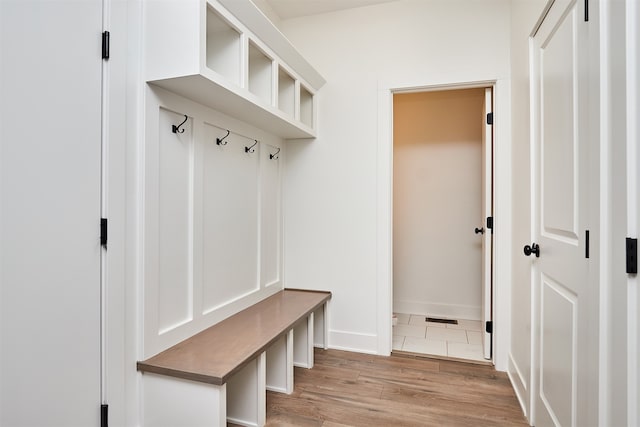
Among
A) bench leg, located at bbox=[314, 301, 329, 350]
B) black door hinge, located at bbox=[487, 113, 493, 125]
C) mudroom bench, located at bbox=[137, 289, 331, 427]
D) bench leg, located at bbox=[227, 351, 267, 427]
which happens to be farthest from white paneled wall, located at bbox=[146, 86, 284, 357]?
black door hinge, located at bbox=[487, 113, 493, 125]

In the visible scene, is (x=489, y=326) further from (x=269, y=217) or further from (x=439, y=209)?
(x=269, y=217)

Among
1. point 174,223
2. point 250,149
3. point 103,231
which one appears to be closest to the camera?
point 103,231

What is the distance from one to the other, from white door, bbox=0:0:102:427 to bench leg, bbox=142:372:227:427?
0.22 m

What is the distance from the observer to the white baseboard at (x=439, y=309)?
3.65 meters

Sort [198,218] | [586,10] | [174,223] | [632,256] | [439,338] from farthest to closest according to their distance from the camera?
[439,338], [198,218], [174,223], [586,10], [632,256]

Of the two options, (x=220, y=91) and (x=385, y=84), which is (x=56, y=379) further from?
(x=385, y=84)

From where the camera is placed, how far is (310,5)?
9.36ft

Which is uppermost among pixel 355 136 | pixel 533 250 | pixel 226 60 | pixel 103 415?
pixel 226 60

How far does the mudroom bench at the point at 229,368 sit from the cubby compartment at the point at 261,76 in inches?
52.6

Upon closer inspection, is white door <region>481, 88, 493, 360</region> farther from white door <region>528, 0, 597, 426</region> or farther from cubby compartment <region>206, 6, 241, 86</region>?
cubby compartment <region>206, 6, 241, 86</region>

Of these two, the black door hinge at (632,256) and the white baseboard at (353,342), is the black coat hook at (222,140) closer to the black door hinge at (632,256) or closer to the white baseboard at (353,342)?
the white baseboard at (353,342)

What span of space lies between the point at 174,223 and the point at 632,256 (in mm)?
1769

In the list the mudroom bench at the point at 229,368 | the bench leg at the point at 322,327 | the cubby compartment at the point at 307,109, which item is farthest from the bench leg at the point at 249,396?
the cubby compartment at the point at 307,109

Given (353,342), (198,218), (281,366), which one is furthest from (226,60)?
(353,342)
